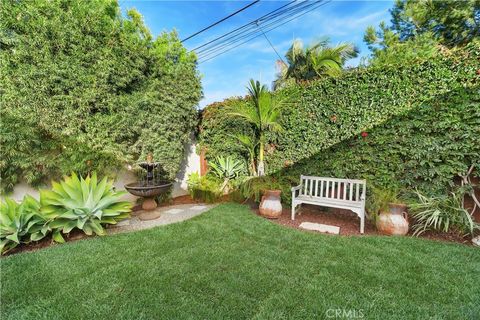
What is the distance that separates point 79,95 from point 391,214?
17.8 feet

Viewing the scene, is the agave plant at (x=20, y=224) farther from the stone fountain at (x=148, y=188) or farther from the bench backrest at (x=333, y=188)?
the bench backrest at (x=333, y=188)

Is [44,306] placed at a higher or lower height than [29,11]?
A: lower

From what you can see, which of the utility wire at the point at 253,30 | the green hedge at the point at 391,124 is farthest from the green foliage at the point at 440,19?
the green hedge at the point at 391,124

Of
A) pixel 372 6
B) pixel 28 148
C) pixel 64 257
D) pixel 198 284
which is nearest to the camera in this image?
pixel 198 284

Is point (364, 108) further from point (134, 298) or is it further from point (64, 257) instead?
point (64, 257)

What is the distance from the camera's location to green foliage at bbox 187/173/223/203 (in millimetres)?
5051

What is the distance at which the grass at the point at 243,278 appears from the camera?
1599 mm

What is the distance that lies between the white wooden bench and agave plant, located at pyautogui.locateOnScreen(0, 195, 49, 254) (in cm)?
365

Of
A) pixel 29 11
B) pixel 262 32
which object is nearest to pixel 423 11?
pixel 262 32

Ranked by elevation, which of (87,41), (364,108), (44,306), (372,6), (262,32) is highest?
(262,32)

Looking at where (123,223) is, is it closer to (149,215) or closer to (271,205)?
(149,215)

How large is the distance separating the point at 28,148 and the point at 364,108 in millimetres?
5500

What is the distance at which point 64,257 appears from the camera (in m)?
2.37

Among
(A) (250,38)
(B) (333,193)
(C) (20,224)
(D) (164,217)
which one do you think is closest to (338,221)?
(B) (333,193)
